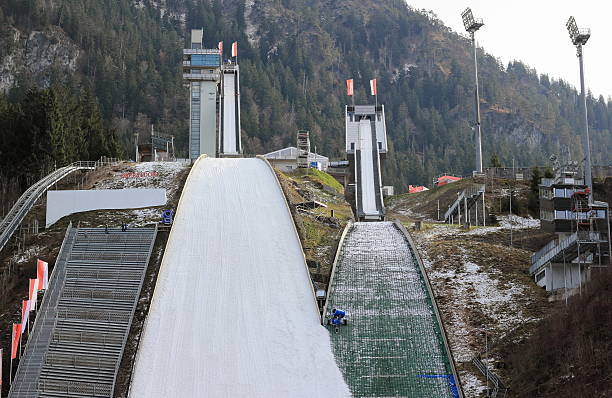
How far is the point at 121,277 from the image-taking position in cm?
2881

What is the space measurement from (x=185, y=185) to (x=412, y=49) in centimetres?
10915

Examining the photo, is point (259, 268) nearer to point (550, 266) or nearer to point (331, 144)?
point (550, 266)

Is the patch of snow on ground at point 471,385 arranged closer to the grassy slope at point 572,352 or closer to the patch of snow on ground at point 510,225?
the grassy slope at point 572,352

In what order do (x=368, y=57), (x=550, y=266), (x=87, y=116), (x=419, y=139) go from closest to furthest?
(x=550, y=266), (x=87, y=116), (x=419, y=139), (x=368, y=57)

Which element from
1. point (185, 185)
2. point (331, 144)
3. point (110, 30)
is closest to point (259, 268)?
point (185, 185)

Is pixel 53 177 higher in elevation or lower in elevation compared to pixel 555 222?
higher

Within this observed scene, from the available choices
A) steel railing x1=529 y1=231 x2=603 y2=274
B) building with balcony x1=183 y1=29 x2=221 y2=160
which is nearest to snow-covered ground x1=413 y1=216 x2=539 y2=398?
steel railing x1=529 y1=231 x2=603 y2=274

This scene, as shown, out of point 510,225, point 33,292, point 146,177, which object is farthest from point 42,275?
point 510,225

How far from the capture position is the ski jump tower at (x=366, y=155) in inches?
1797

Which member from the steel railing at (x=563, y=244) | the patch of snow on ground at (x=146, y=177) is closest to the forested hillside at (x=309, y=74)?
the patch of snow on ground at (x=146, y=177)

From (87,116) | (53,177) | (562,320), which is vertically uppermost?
(87,116)

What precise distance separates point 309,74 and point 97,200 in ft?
302

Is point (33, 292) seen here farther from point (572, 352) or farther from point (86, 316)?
point (572, 352)

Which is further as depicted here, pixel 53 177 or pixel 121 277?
pixel 53 177
